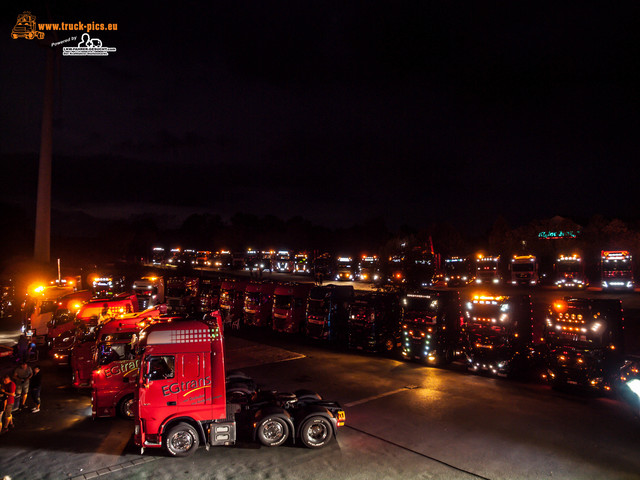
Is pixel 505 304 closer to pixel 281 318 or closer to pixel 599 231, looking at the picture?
pixel 281 318

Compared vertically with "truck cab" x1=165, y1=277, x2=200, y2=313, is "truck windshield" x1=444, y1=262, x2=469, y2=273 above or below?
above

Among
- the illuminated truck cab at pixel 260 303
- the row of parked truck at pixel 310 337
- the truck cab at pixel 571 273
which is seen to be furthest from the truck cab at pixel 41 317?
the truck cab at pixel 571 273

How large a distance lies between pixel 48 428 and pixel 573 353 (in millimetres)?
15096

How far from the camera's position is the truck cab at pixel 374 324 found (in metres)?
19.0

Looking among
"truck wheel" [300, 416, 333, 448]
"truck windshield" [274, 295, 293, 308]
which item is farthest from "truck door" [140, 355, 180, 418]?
"truck windshield" [274, 295, 293, 308]

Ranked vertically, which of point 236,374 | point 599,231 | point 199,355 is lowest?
point 236,374

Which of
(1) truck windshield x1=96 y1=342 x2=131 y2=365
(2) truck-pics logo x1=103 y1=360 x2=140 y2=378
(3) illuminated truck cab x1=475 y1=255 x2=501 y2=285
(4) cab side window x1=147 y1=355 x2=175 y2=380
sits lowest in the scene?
(2) truck-pics logo x1=103 y1=360 x2=140 y2=378

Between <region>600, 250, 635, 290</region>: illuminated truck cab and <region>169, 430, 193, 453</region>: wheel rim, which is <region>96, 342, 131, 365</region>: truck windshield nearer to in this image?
<region>169, 430, 193, 453</region>: wheel rim

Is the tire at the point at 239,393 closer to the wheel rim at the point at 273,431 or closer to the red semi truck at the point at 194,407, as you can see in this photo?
the red semi truck at the point at 194,407

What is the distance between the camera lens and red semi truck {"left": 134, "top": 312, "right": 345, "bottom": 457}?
874 centimetres

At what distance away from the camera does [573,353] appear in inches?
521

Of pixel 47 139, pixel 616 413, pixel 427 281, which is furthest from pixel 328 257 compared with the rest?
pixel 616 413

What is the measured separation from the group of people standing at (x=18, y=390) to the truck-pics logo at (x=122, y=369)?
2193 mm

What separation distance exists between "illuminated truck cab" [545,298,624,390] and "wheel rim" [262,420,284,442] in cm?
939
